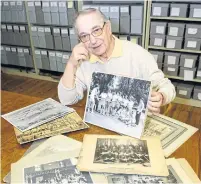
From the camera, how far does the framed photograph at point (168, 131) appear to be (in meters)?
0.76

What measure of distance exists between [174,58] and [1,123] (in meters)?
1.82

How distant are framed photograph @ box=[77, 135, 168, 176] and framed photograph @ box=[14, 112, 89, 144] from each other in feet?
0.32

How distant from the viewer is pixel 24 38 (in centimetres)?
296

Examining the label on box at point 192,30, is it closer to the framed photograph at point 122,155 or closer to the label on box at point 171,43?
the label on box at point 171,43

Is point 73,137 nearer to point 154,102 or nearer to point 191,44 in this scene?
point 154,102

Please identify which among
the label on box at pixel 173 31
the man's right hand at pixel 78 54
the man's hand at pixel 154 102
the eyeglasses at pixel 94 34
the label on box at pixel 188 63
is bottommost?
the label on box at pixel 188 63

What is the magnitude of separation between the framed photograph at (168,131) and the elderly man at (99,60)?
0.08m

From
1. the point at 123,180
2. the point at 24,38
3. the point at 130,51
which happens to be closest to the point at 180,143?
the point at 123,180

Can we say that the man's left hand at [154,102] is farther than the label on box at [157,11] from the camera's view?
No

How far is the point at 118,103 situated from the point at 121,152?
0.20m

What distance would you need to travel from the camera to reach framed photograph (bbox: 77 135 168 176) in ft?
2.09

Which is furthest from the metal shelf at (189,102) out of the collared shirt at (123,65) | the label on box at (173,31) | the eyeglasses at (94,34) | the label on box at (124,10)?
the eyeglasses at (94,34)

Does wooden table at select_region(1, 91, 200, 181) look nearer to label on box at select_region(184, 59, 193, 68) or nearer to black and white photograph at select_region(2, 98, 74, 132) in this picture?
black and white photograph at select_region(2, 98, 74, 132)

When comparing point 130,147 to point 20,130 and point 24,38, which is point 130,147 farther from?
point 24,38
